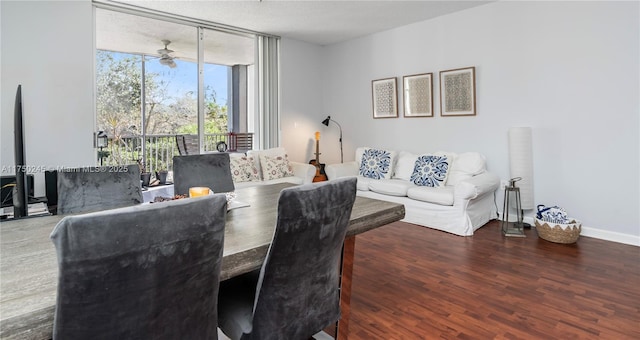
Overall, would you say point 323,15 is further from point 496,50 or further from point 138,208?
point 138,208

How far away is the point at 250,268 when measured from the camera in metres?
1.17

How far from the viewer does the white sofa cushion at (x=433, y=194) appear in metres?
3.84

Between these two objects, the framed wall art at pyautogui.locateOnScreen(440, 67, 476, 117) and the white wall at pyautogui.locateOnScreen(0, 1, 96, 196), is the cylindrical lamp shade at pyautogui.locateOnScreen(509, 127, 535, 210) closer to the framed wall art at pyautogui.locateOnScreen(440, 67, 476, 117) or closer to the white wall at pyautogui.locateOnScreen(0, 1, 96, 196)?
the framed wall art at pyautogui.locateOnScreen(440, 67, 476, 117)

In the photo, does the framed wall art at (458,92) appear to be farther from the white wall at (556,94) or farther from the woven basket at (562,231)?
the woven basket at (562,231)

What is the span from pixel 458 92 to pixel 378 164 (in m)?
1.40

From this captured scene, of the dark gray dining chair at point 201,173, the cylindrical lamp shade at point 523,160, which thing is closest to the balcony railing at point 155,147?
the dark gray dining chair at point 201,173

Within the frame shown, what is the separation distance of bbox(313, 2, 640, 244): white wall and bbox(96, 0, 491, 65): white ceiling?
0.47 metres

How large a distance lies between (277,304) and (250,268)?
0.17 m

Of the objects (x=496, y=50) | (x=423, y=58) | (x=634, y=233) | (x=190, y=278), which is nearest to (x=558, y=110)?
(x=496, y=50)

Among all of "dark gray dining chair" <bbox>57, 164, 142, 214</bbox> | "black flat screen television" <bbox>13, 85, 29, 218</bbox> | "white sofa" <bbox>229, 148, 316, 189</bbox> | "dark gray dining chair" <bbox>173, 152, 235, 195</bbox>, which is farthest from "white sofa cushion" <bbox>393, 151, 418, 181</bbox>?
"black flat screen television" <bbox>13, 85, 29, 218</bbox>

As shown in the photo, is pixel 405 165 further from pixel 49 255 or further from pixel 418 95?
pixel 49 255

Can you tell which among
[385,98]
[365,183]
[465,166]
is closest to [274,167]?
[365,183]

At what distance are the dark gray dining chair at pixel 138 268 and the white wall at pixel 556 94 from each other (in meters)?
4.02

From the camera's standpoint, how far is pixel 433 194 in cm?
395
